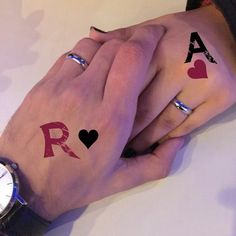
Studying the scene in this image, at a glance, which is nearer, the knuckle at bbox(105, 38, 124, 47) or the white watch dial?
the white watch dial

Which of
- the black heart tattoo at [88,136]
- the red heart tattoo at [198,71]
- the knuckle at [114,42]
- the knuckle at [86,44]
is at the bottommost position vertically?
the black heart tattoo at [88,136]

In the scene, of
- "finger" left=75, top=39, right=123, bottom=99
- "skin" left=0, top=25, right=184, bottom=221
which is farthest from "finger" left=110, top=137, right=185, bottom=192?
"finger" left=75, top=39, right=123, bottom=99

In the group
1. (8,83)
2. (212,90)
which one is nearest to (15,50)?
(8,83)

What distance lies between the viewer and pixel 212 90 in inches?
25.2

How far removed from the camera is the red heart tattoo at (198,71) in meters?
0.64

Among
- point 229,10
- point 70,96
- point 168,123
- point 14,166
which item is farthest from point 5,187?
point 229,10

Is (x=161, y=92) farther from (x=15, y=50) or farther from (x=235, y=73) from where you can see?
(x=15, y=50)

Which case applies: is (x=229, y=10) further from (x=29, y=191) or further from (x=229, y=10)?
(x=29, y=191)

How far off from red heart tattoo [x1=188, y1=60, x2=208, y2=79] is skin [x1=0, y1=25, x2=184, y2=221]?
6 cm

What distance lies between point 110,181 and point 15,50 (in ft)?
1.05

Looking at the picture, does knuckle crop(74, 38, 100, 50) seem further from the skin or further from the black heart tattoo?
the black heart tattoo

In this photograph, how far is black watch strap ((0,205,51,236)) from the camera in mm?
557

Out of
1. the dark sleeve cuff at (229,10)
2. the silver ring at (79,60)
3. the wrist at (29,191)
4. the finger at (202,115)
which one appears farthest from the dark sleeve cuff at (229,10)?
the wrist at (29,191)

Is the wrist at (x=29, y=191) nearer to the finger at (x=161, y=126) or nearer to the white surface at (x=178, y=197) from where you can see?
the white surface at (x=178, y=197)
